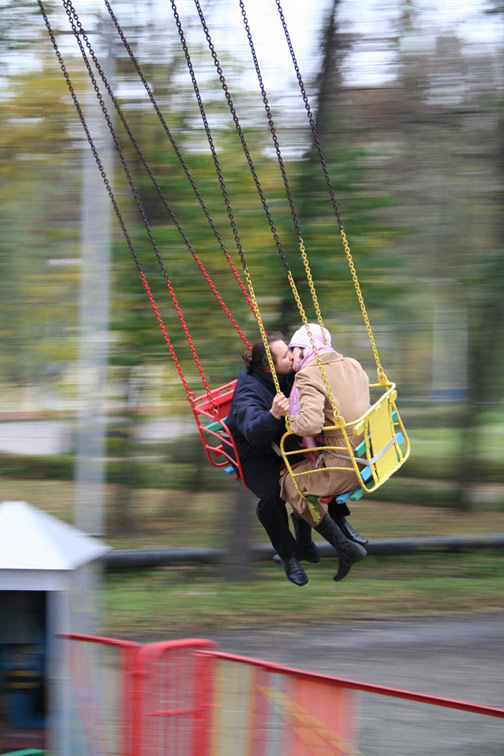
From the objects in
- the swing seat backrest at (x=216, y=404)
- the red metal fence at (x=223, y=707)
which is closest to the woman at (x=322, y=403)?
the swing seat backrest at (x=216, y=404)

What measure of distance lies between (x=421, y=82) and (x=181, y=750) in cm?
884

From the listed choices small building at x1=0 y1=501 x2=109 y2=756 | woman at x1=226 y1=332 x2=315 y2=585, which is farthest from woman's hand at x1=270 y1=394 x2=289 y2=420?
small building at x1=0 y1=501 x2=109 y2=756

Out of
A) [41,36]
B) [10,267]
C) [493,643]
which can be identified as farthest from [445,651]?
[41,36]

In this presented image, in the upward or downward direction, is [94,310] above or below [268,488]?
above

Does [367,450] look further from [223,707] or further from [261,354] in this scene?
[223,707]

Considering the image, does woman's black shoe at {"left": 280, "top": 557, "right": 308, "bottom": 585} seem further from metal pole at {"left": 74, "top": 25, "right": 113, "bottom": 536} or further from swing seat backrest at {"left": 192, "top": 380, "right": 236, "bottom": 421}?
metal pole at {"left": 74, "top": 25, "right": 113, "bottom": 536}

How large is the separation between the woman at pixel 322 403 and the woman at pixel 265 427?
0.09 metres

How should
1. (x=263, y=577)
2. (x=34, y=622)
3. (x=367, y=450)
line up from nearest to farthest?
(x=34, y=622), (x=367, y=450), (x=263, y=577)

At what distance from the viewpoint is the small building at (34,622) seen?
183 inches

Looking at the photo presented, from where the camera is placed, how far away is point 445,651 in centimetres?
923

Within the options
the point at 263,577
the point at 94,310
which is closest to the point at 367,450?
the point at 94,310

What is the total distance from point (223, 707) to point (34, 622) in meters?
1.08

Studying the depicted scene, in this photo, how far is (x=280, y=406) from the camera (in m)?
5.40

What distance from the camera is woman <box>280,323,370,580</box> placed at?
5375 mm
